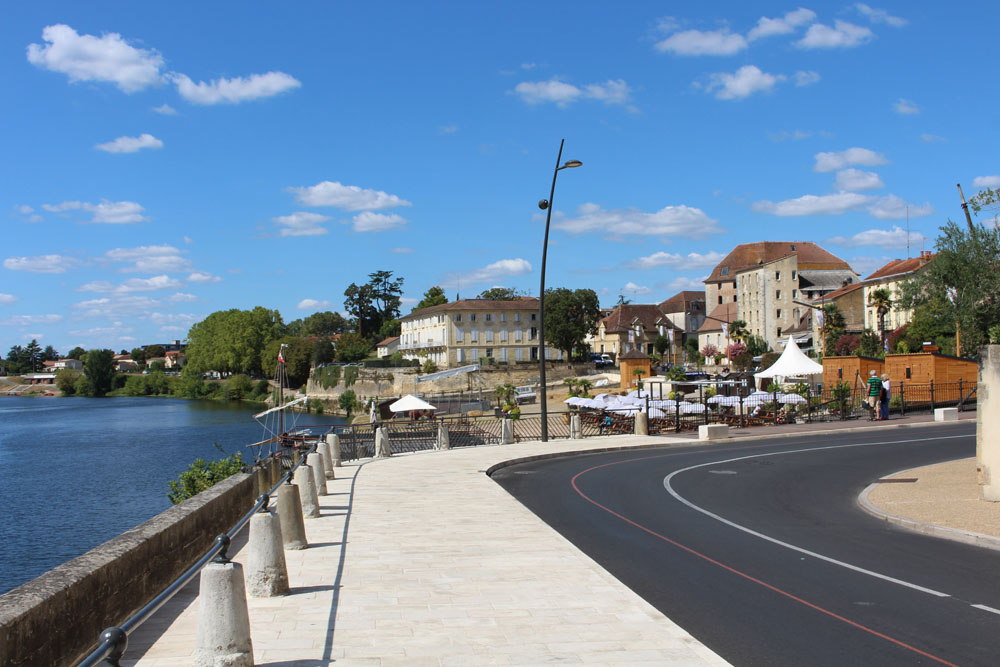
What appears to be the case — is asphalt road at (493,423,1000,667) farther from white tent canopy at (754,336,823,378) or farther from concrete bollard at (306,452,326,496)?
white tent canopy at (754,336,823,378)

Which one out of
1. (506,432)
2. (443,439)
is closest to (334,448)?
(443,439)

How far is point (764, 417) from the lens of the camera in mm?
35156

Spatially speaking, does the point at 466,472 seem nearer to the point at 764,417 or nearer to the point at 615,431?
A: the point at 615,431

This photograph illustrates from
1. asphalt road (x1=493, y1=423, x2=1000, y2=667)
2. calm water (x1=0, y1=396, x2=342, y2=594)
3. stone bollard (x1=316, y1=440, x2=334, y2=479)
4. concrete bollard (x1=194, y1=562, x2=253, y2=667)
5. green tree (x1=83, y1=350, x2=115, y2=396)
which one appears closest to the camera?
concrete bollard (x1=194, y1=562, x2=253, y2=667)

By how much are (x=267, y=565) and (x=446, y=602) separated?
5.85 ft

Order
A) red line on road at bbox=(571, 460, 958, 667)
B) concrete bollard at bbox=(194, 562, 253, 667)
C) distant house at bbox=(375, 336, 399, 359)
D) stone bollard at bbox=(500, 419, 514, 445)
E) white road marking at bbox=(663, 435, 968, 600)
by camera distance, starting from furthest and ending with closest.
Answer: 1. distant house at bbox=(375, 336, 399, 359)
2. stone bollard at bbox=(500, 419, 514, 445)
3. white road marking at bbox=(663, 435, 968, 600)
4. red line on road at bbox=(571, 460, 958, 667)
5. concrete bollard at bbox=(194, 562, 253, 667)

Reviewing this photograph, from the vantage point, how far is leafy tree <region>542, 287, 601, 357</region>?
10406 centimetres

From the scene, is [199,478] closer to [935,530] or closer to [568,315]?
[935,530]

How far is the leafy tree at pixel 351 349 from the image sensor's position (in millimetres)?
129375

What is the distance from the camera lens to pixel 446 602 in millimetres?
7926

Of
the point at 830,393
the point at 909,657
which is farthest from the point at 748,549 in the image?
the point at 830,393

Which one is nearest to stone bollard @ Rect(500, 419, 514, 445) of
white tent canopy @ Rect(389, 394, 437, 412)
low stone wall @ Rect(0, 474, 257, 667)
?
white tent canopy @ Rect(389, 394, 437, 412)

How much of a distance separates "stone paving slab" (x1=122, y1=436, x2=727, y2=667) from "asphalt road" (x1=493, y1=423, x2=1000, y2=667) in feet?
1.91

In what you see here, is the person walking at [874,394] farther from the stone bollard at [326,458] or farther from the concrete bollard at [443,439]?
the stone bollard at [326,458]
